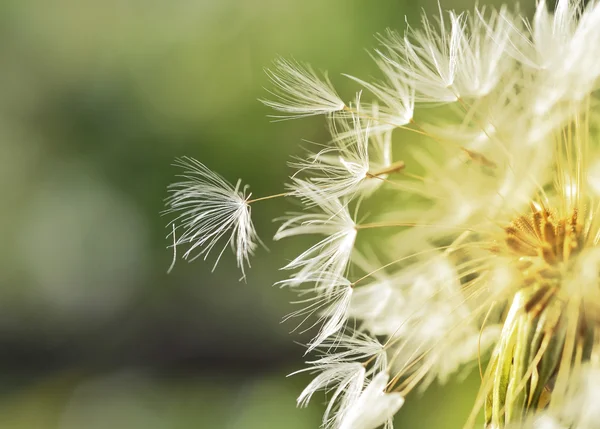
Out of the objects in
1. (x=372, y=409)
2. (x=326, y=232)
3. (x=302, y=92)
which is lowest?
(x=372, y=409)

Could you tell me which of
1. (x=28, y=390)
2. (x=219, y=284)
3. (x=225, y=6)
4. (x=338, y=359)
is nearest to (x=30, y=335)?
(x=28, y=390)

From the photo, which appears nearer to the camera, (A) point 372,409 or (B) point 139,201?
(A) point 372,409

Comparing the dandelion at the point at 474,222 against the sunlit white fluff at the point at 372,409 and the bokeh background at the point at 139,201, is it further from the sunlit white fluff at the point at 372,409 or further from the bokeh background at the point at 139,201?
the bokeh background at the point at 139,201

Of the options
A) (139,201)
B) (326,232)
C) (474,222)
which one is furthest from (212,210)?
(139,201)

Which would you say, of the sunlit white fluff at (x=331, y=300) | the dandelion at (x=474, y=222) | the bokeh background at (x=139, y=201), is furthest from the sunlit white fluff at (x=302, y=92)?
the bokeh background at (x=139, y=201)

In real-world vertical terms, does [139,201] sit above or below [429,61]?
below

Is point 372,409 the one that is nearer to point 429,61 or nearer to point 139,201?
point 429,61
